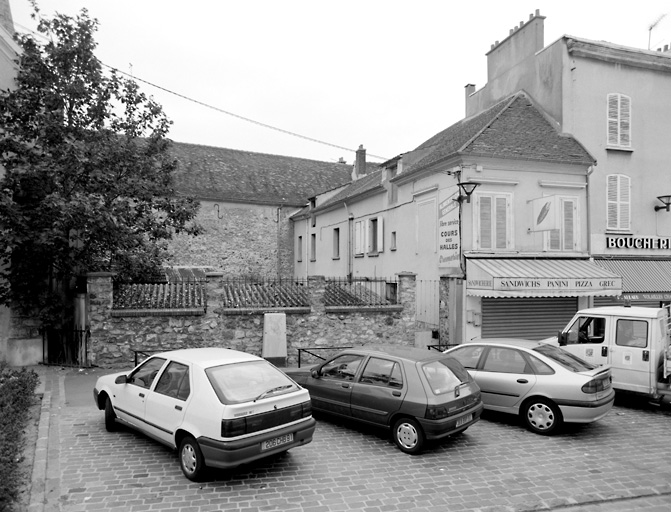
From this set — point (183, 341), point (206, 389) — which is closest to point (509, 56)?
point (183, 341)

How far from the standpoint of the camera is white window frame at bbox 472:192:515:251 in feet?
49.8

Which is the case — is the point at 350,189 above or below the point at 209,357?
above

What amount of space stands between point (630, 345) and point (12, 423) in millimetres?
11534

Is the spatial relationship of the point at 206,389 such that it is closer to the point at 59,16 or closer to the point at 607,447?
the point at 607,447

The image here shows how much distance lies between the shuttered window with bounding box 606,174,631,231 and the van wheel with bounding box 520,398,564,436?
11.0m

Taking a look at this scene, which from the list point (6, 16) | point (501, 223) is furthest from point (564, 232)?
point (6, 16)

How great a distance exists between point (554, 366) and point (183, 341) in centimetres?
925

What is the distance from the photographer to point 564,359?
8.69 metres

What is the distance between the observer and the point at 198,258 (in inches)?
1086

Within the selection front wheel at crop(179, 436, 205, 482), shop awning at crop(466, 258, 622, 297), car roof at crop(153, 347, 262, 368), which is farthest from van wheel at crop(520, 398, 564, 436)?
shop awning at crop(466, 258, 622, 297)

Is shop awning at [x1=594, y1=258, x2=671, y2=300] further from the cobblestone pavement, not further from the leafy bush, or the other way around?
the leafy bush

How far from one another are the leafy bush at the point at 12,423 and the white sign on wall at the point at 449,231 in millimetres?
11733

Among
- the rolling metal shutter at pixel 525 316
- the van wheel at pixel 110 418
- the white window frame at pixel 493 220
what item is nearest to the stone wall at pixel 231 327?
the white window frame at pixel 493 220

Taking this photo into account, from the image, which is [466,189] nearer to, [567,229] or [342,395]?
[567,229]
